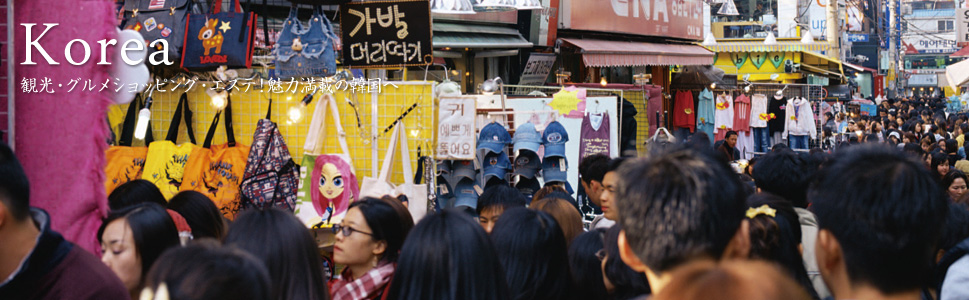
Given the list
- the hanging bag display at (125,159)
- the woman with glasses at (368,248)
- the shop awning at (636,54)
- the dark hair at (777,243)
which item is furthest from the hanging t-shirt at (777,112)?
the woman with glasses at (368,248)

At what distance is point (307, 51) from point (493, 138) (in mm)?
1921

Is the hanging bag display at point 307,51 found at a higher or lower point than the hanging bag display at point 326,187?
→ higher

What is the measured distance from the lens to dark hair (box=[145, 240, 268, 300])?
5.92ft

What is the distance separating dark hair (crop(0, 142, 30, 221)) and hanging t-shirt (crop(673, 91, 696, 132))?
46.2 ft

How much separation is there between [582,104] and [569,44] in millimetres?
6131

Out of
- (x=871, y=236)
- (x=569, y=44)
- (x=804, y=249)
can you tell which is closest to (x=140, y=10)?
(x=804, y=249)

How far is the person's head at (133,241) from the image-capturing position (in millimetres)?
3543

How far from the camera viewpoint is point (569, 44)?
15078mm

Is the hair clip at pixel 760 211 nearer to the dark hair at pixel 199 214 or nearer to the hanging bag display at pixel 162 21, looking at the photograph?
the dark hair at pixel 199 214

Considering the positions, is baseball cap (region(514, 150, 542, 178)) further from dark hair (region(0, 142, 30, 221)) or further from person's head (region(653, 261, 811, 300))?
person's head (region(653, 261, 811, 300))

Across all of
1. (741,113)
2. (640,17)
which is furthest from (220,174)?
(640,17)

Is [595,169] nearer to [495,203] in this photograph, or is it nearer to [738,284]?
[495,203]

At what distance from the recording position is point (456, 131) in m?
7.36

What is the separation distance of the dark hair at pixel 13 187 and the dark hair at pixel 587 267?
217 centimetres
